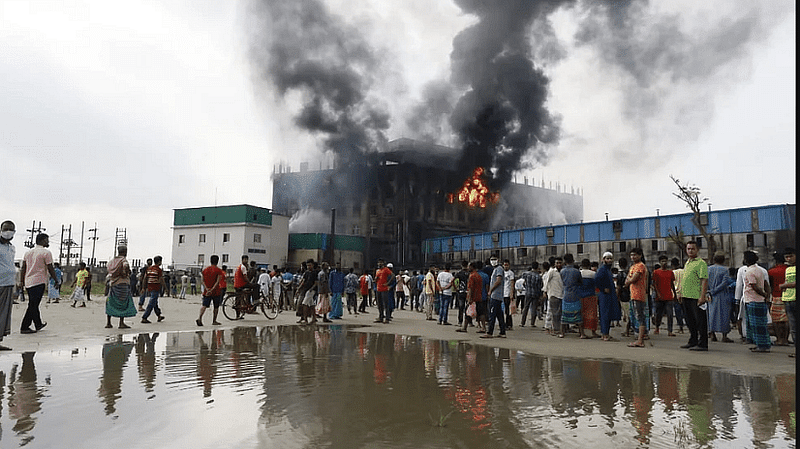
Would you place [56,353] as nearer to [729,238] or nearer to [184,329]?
[184,329]

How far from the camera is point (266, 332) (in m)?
11.0

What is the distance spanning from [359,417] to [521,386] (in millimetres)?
2140

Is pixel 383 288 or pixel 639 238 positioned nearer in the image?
pixel 383 288

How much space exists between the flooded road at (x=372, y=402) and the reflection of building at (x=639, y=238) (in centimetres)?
2949

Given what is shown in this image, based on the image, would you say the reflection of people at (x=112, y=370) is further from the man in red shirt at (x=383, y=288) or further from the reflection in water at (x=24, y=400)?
the man in red shirt at (x=383, y=288)

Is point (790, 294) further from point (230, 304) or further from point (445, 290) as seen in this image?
point (230, 304)

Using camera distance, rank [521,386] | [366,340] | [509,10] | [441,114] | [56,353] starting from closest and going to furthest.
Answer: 1. [521,386]
2. [56,353]
3. [366,340]
4. [509,10]
5. [441,114]

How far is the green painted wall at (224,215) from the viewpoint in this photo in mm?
54719

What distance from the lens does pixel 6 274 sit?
8.11 meters

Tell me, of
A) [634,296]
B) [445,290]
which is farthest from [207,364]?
[445,290]

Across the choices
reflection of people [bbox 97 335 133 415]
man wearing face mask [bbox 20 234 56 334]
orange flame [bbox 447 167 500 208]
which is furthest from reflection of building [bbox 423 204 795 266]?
man wearing face mask [bbox 20 234 56 334]

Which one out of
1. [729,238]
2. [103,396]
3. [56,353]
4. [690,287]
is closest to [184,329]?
[56,353]

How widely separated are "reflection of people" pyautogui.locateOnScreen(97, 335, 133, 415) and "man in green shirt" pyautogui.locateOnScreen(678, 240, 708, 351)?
8592 millimetres

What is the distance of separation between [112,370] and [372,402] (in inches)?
134
